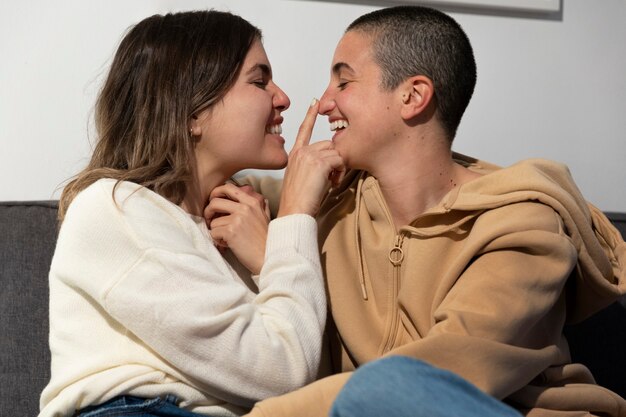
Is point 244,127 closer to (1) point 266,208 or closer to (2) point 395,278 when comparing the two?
(1) point 266,208

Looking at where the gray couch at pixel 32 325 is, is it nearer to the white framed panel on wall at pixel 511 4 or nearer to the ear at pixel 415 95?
the ear at pixel 415 95

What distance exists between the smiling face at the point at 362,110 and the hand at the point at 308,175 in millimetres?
33

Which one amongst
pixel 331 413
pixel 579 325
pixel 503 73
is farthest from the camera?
pixel 503 73

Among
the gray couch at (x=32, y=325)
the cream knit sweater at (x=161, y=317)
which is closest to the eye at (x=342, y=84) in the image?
the cream knit sweater at (x=161, y=317)

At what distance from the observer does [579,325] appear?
2135 millimetres

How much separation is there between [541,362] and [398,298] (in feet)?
0.95

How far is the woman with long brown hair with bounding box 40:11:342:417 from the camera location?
1577 mm

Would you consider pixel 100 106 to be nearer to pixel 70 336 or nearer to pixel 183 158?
pixel 183 158

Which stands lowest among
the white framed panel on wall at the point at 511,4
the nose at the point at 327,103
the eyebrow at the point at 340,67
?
the nose at the point at 327,103

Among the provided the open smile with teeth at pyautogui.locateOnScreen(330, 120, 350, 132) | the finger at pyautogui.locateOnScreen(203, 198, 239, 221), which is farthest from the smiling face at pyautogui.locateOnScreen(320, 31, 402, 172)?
the finger at pyautogui.locateOnScreen(203, 198, 239, 221)

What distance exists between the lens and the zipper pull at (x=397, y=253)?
182 centimetres

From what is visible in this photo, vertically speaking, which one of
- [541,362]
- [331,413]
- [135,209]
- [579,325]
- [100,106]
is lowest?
[579,325]

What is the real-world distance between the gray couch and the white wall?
5.8 inches

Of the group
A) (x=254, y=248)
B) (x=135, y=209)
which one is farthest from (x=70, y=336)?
(x=254, y=248)
